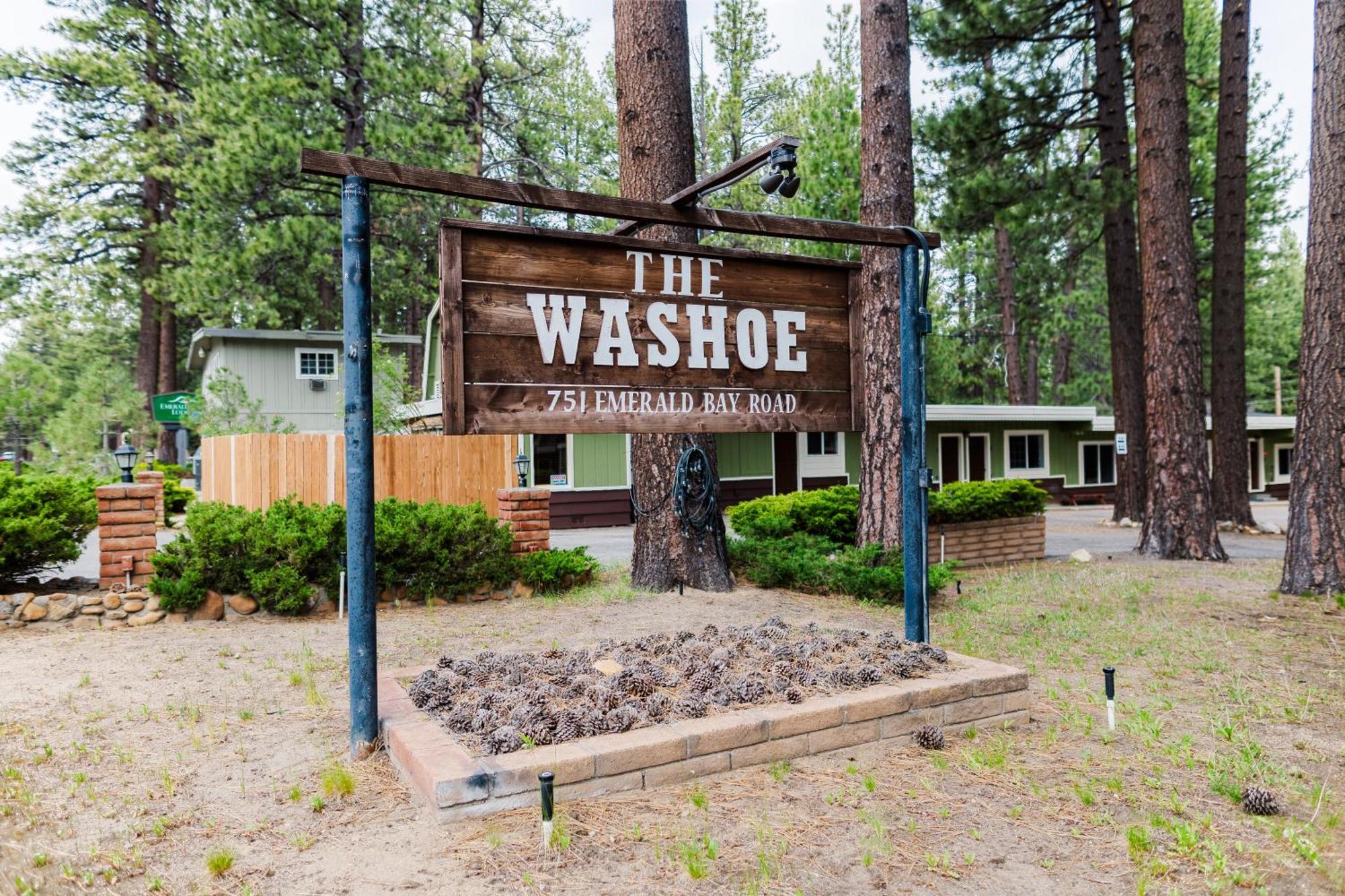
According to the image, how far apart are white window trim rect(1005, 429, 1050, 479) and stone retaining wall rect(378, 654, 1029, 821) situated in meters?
21.3

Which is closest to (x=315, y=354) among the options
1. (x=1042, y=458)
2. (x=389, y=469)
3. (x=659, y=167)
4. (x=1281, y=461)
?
(x=389, y=469)

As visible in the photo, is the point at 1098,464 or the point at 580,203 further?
the point at 1098,464

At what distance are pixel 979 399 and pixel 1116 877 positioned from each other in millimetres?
31648

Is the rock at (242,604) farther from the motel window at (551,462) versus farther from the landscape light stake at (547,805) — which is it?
the motel window at (551,462)

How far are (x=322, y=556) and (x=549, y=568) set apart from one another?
1972mm

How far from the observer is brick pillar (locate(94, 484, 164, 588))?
271 inches

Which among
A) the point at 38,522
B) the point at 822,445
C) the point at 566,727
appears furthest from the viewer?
the point at 822,445

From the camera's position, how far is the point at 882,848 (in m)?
2.79

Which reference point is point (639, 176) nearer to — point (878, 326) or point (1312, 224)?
point (878, 326)

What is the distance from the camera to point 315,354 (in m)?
23.1

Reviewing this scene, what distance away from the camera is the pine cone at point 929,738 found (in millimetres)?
3666

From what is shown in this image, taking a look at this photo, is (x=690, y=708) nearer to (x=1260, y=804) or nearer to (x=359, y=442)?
(x=359, y=442)

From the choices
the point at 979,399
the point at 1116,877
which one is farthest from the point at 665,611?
the point at 979,399

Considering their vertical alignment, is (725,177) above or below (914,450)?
above
